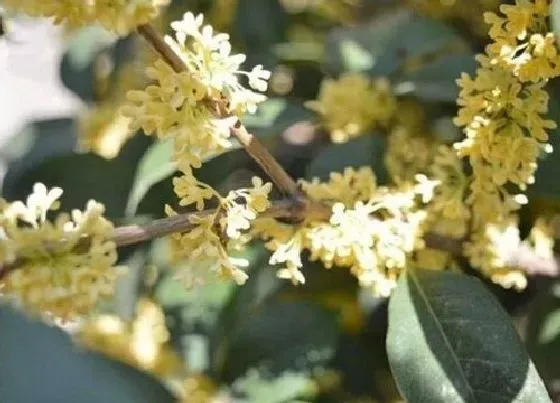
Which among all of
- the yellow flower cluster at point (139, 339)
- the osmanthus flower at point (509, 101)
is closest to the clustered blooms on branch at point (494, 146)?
the osmanthus flower at point (509, 101)

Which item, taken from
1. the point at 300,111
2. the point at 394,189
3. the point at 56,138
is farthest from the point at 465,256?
the point at 56,138

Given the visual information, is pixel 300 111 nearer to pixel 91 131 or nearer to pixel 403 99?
pixel 403 99

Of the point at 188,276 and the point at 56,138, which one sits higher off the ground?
the point at 56,138

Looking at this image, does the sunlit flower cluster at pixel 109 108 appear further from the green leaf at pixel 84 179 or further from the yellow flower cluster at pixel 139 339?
the yellow flower cluster at pixel 139 339

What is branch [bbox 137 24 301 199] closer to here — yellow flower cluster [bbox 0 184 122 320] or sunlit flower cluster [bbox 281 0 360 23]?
yellow flower cluster [bbox 0 184 122 320]

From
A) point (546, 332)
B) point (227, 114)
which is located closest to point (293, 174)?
point (546, 332)

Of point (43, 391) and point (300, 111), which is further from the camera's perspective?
point (300, 111)
